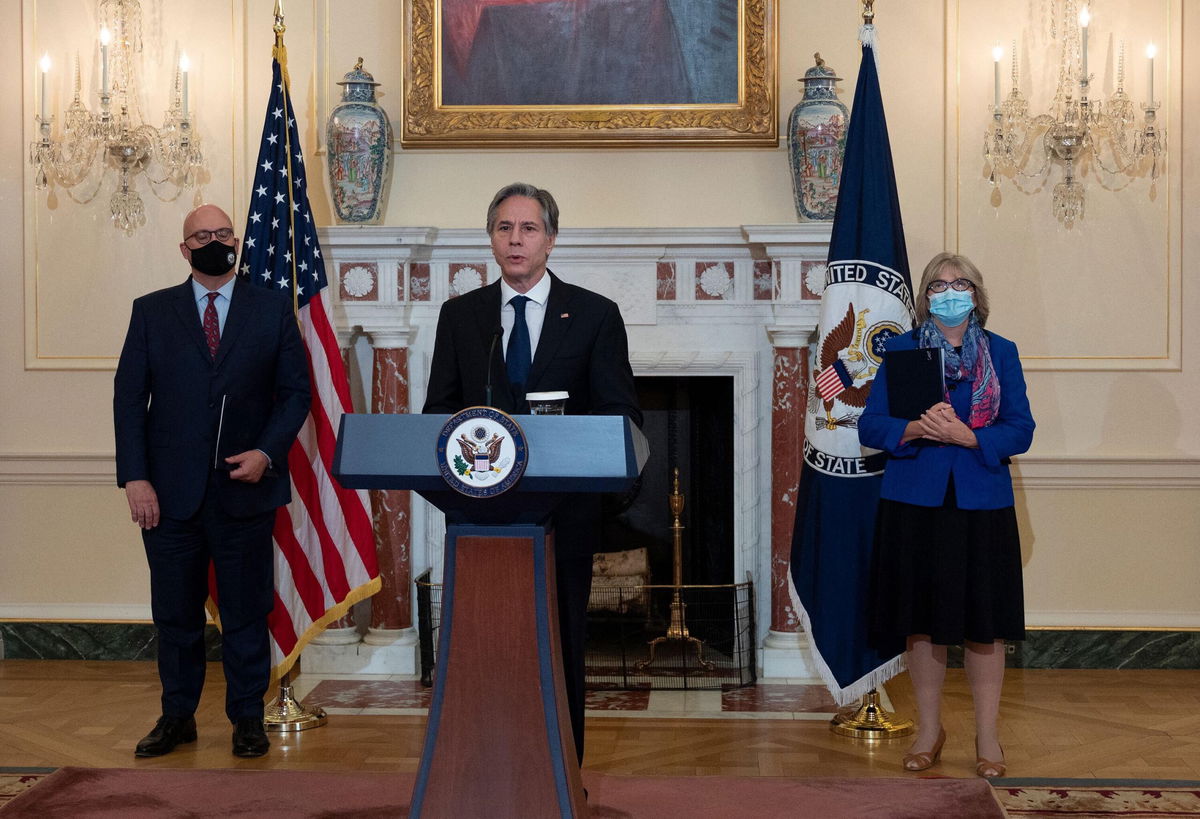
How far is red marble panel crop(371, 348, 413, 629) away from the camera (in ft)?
16.1

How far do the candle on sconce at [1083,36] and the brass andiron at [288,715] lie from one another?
3672 mm

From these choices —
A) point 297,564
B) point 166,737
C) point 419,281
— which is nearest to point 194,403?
point 297,564

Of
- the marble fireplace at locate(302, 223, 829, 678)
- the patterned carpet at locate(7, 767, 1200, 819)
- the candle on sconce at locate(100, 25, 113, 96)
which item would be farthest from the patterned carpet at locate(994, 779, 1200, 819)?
the candle on sconce at locate(100, 25, 113, 96)

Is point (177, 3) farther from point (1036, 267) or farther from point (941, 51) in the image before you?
point (1036, 267)

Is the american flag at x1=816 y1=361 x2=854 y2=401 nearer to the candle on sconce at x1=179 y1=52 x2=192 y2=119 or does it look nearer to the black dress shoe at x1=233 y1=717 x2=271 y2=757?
the black dress shoe at x1=233 y1=717 x2=271 y2=757

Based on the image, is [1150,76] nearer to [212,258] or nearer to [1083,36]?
[1083,36]

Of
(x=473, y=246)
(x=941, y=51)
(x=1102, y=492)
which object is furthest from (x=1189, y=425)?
(x=473, y=246)

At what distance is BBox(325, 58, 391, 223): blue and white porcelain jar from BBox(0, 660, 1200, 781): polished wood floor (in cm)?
191

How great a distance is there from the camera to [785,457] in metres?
4.83

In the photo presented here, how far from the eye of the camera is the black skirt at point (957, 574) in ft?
11.6

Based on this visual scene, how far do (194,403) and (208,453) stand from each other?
0.16m

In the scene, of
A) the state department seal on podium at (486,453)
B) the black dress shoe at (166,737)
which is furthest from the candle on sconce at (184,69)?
the state department seal on podium at (486,453)

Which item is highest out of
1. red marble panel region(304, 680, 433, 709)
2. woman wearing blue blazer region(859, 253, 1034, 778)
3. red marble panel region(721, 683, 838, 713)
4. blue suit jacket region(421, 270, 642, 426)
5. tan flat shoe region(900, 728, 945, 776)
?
blue suit jacket region(421, 270, 642, 426)

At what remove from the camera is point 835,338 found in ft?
13.4
